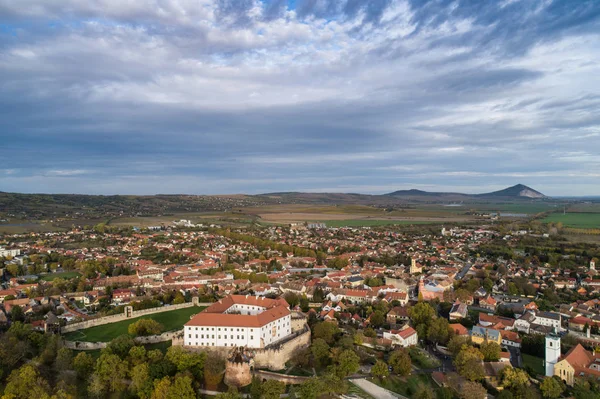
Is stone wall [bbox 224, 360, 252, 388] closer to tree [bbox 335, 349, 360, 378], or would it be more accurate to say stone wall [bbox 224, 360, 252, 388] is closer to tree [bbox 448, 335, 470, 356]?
tree [bbox 335, 349, 360, 378]

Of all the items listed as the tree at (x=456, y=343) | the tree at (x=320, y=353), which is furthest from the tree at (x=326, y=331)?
the tree at (x=456, y=343)

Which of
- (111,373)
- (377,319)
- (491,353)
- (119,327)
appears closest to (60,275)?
(119,327)

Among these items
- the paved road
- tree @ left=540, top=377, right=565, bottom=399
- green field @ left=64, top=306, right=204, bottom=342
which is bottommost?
the paved road

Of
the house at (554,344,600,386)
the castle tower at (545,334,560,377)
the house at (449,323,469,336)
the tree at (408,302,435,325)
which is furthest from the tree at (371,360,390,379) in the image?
the tree at (408,302,435,325)

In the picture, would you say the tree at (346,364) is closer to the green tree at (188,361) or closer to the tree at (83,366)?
the green tree at (188,361)

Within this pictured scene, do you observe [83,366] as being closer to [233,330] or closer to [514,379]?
[233,330]

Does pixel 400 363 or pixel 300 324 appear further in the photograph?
pixel 300 324

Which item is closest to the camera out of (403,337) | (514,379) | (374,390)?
(514,379)
